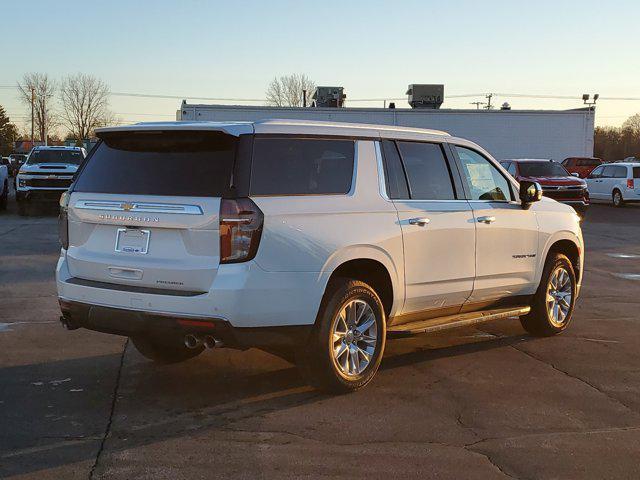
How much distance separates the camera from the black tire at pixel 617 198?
100 feet

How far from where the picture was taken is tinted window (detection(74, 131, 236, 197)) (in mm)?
5137

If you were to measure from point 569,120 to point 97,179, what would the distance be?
123 feet

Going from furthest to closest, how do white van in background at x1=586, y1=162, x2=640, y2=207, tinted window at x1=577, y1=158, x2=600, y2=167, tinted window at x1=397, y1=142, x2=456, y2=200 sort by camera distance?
tinted window at x1=577, y1=158, x2=600, y2=167
white van in background at x1=586, y1=162, x2=640, y2=207
tinted window at x1=397, y1=142, x2=456, y2=200

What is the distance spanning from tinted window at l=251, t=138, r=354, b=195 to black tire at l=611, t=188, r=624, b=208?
1069 inches

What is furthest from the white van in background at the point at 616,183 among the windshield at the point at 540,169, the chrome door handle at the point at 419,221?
the chrome door handle at the point at 419,221

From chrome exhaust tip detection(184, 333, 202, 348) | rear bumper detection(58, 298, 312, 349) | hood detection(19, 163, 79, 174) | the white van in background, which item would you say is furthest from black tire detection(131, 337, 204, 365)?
the white van in background

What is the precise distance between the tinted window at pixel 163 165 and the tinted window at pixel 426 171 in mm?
1714

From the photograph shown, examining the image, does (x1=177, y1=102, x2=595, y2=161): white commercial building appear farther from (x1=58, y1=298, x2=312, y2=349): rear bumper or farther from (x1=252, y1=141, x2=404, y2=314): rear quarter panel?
(x1=58, y1=298, x2=312, y2=349): rear bumper

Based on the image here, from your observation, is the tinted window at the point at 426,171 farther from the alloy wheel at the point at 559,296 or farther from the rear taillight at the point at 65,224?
the rear taillight at the point at 65,224

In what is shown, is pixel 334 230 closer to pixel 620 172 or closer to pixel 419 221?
pixel 419 221

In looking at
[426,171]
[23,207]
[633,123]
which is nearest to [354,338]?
[426,171]

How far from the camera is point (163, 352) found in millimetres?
6418

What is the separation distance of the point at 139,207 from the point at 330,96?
35.5 metres

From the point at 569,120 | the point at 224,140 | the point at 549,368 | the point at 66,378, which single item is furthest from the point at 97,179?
Result: the point at 569,120
